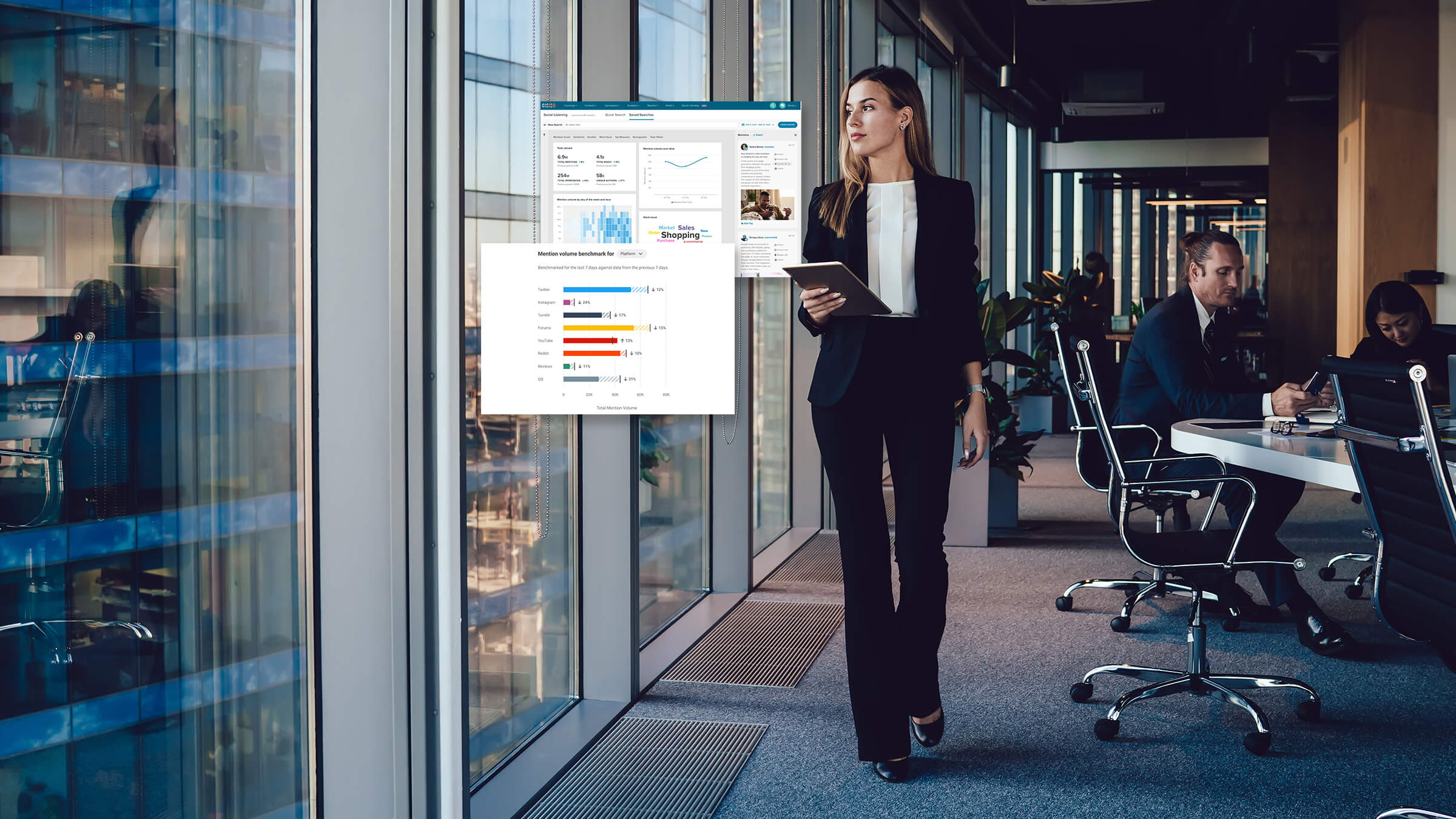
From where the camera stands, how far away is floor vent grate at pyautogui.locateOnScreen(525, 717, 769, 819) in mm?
2545

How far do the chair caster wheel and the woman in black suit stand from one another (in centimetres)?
87

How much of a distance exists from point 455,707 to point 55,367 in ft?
3.24

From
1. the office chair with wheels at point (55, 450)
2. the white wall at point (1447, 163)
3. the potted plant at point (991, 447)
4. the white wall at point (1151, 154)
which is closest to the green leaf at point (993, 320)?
the potted plant at point (991, 447)

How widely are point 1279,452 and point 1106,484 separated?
1.45 metres

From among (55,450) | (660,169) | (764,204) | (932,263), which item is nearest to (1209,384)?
(932,263)

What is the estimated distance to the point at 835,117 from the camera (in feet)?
20.7

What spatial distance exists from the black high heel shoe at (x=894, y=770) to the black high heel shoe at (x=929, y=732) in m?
0.18

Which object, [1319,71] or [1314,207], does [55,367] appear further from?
[1314,207]

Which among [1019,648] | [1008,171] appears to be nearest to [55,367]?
[1019,648]

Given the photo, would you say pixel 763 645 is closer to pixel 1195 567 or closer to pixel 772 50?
pixel 1195 567

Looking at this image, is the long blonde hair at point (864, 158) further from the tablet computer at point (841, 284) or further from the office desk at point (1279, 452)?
the office desk at point (1279, 452)

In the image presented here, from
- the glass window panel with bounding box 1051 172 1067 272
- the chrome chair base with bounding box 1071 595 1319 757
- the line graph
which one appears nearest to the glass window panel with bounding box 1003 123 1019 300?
the glass window panel with bounding box 1051 172 1067 272

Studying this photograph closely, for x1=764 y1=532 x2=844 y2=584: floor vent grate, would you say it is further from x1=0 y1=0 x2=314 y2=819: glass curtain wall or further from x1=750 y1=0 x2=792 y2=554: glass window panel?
x1=0 y1=0 x2=314 y2=819: glass curtain wall

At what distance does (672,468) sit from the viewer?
417 centimetres
